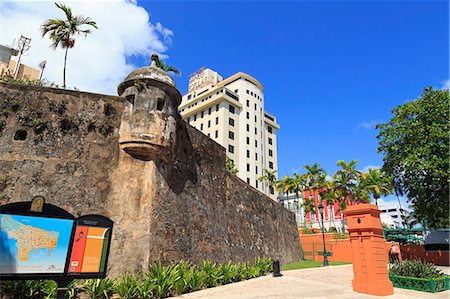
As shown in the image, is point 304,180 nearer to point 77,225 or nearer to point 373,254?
point 373,254

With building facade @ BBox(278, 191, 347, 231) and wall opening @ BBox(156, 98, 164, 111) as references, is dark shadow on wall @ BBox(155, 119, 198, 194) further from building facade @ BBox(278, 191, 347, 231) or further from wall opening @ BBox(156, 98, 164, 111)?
building facade @ BBox(278, 191, 347, 231)

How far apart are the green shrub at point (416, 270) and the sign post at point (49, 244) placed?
426 inches

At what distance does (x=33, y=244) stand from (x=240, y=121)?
46539mm

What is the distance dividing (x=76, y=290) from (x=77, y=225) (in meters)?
3.19

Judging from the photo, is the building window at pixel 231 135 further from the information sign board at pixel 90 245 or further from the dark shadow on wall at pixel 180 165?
the information sign board at pixel 90 245

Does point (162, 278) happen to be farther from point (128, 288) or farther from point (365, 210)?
point (365, 210)

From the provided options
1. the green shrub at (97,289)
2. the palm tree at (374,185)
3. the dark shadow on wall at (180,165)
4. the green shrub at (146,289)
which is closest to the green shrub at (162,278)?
the green shrub at (146,289)

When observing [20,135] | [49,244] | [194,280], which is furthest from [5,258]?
[194,280]

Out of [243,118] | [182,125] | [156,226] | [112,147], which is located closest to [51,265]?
[156,226]

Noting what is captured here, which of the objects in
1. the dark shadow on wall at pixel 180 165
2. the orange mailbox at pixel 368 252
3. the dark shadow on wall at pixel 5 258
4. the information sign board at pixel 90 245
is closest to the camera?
the dark shadow on wall at pixel 5 258

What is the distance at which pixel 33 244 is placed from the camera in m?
5.56

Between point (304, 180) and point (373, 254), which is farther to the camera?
point (304, 180)

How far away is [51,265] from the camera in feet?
18.8

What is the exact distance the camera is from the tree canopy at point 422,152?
725 inches
